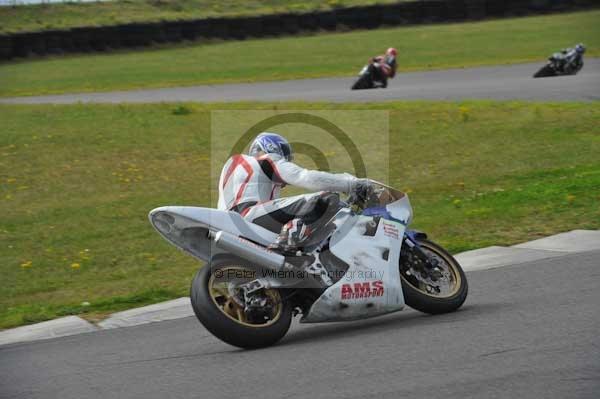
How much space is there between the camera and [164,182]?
13836mm

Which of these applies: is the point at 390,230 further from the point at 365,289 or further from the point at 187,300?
the point at 187,300

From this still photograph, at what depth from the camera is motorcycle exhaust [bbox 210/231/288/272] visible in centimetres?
608

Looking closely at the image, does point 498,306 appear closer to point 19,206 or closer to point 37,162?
point 19,206

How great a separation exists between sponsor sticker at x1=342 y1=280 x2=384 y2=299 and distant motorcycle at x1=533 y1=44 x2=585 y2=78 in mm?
17170

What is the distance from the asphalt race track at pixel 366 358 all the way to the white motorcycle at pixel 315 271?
17cm

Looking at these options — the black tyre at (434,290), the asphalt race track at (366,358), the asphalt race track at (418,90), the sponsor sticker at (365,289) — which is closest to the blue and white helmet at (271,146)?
the sponsor sticker at (365,289)

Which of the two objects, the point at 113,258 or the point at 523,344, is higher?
the point at 523,344

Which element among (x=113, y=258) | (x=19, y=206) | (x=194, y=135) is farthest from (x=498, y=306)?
(x=194, y=135)

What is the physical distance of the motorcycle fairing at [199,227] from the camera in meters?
6.20

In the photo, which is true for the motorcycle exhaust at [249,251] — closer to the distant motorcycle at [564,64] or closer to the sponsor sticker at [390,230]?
the sponsor sticker at [390,230]

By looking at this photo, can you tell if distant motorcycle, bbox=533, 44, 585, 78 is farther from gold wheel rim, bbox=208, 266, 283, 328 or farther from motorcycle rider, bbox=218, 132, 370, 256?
gold wheel rim, bbox=208, 266, 283, 328

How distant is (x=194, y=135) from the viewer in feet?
55.1

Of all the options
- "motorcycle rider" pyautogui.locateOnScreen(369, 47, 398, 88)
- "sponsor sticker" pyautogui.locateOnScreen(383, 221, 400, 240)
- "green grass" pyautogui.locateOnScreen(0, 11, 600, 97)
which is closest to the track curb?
"sponsor sticker" pyautogui.locateOnScreen(383, 221, 400, 240)

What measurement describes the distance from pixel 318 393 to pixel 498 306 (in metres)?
Result: 2.30
